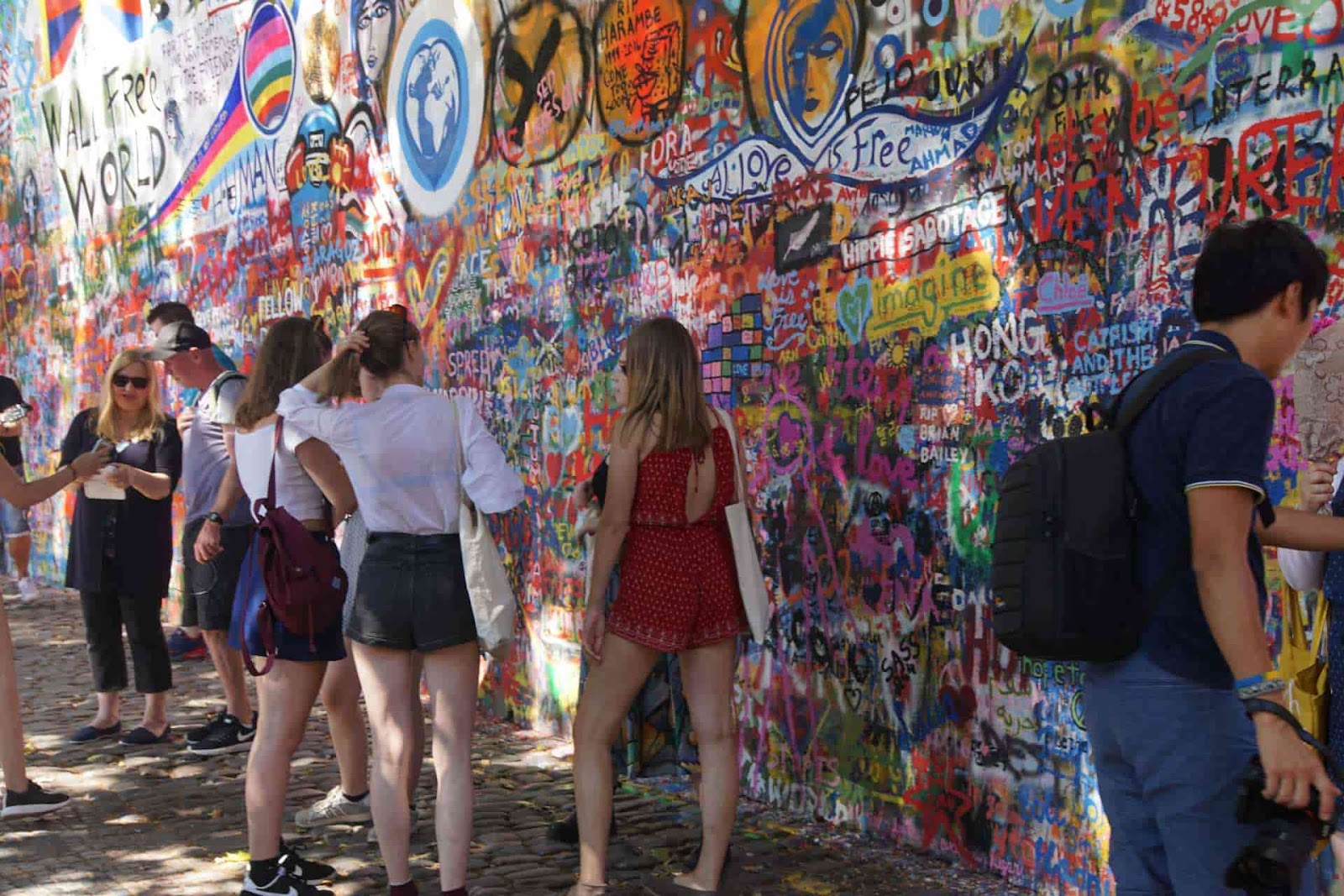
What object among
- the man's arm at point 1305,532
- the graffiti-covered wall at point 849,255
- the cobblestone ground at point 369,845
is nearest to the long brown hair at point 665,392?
the graffiti-covered wall at point 849,255

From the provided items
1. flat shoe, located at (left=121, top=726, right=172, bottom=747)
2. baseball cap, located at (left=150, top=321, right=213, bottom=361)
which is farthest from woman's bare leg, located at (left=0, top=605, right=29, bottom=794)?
baseball cap, located at (left=150, top=321, right=213, bottom=361)

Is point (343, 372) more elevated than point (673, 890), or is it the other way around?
point (343, 372)

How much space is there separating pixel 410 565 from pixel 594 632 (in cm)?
65

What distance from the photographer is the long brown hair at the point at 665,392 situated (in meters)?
4.88

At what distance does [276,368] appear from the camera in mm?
5621

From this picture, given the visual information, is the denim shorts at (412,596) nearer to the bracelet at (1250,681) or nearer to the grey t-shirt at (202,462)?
the bracelet at (1250,681)

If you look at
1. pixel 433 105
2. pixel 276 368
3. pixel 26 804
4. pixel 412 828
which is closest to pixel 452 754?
pixel 412 828

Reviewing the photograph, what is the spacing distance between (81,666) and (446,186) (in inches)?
174

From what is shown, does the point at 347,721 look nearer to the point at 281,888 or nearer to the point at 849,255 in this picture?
the point at 281,888

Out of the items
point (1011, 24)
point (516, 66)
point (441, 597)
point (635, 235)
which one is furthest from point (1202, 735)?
point (516, 66)

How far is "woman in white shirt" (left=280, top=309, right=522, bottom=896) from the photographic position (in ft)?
15.9

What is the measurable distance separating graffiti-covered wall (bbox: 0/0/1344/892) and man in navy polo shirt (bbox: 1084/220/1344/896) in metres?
1.39

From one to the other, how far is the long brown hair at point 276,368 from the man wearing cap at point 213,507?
1.08m

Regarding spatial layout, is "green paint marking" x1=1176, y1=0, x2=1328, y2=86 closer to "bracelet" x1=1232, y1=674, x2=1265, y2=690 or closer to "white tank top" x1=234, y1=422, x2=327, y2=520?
"bracelet" x1=1232, y1=674, x2=1265, y2=690
